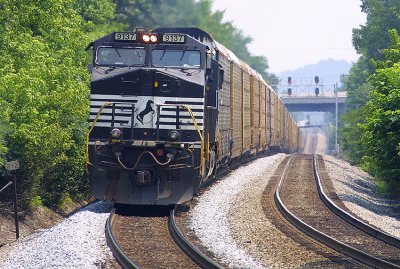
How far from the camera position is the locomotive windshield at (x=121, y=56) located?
16.8 metres

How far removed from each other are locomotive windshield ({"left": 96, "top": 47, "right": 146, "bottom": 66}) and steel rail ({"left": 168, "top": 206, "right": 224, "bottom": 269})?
3.99 meters

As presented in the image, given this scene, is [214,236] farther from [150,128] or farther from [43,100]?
[43,100]

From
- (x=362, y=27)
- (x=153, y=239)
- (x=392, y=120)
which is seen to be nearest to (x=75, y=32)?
(x=392, y=120)

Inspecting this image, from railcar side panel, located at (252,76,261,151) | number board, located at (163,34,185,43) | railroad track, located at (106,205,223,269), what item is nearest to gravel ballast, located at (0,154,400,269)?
railroad track, located at (106,205,223,269)

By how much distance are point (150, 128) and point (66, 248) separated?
187 inches

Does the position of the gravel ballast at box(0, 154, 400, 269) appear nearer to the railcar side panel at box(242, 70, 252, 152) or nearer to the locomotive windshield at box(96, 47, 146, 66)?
the locomotive windshield at box(96, 47, 146, 66)

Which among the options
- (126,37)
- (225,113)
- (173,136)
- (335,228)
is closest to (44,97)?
(126,37)

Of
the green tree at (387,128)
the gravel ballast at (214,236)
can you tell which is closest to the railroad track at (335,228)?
the gravel ballast at (214,236)

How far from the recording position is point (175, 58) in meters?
16.8

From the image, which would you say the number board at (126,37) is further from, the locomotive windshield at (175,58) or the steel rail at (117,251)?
the steel rail at (117,251)

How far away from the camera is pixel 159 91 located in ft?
53.3

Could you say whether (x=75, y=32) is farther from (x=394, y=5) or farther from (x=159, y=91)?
(x=394, y=5)

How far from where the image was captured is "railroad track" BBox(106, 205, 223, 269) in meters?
11.2

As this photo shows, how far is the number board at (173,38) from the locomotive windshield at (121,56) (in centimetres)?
59
